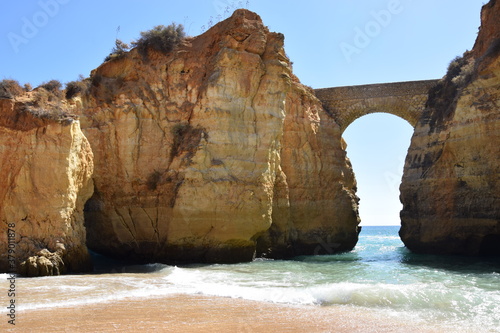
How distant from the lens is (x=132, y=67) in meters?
17.3

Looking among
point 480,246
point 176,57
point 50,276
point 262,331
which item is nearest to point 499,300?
point 262,331

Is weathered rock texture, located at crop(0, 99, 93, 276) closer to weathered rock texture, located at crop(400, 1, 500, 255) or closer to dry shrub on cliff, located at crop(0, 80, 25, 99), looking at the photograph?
dry shrub on cliff, located at crop(0, 80, 25, 99)

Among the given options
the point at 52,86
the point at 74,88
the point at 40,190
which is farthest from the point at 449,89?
the point at 40,190

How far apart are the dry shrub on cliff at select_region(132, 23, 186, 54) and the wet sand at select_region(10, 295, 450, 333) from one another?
37.9 feet

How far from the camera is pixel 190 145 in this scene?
51.0 ft

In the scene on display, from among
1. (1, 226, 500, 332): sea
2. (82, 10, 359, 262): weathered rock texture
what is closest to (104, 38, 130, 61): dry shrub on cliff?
(82, 10, 359, 262): weathered rock texture

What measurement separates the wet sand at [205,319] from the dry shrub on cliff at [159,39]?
1155 centimetres

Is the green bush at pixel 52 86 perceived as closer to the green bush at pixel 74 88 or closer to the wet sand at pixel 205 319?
the green bush at pixel 74 88

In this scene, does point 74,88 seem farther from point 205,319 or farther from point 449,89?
point 449,89

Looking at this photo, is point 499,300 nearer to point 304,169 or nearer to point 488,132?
point 488,132

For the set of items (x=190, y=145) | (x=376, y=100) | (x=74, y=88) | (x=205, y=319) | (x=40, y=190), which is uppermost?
(x=376, y=100)

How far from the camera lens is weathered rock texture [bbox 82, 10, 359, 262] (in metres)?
15.3

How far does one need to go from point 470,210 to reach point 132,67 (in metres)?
13.3

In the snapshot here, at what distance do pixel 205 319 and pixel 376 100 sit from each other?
18724mm
